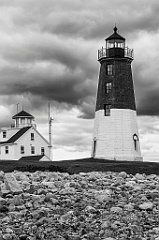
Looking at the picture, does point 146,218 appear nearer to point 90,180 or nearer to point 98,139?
point 90,180

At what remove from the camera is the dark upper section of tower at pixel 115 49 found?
46.1 meters

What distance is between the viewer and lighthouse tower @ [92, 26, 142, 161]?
44250 mm

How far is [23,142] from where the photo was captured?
206ft

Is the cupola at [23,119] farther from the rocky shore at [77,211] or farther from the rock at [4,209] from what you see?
the rock at [4,209]

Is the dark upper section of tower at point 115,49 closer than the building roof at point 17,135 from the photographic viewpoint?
Yes

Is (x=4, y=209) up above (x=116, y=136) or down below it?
below

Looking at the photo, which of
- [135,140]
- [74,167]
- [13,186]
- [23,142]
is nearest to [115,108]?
[135,140]

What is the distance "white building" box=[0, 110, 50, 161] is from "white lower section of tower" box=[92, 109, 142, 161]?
682 inches

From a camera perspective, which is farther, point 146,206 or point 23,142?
point 23,142

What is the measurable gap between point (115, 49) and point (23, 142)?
21127 millimetres

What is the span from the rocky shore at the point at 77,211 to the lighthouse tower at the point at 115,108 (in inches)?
1083

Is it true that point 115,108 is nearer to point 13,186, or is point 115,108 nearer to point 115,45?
point 115,45

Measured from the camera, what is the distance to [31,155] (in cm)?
6269

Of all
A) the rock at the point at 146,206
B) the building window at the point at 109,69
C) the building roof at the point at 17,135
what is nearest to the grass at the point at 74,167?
the rock at the point at 146,206
